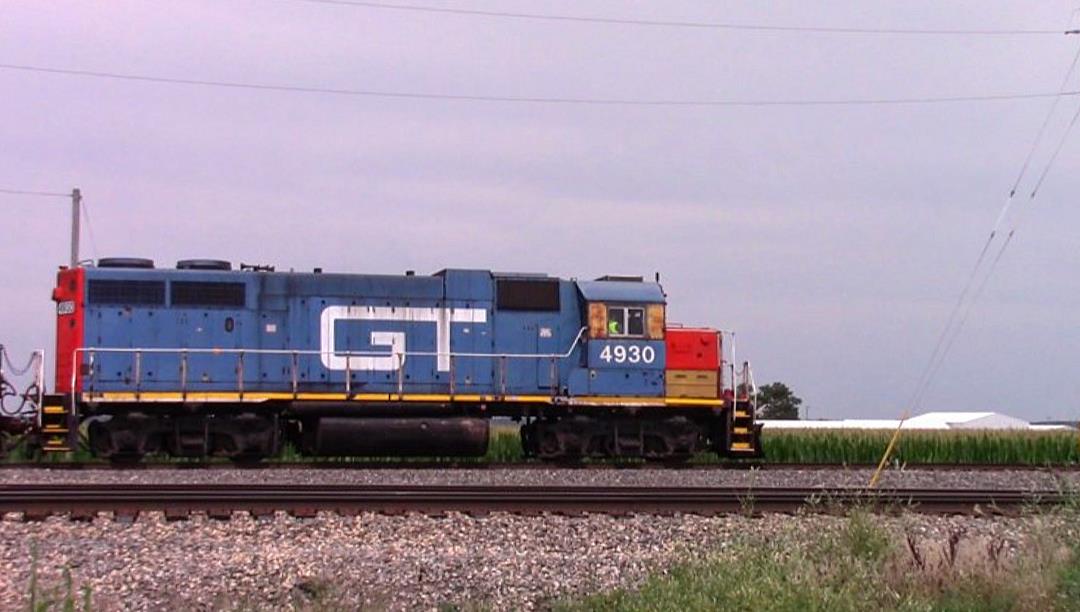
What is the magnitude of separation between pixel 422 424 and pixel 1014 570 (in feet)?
44.3

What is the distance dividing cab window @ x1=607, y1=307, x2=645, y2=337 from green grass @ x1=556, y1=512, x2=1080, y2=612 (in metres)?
12.9

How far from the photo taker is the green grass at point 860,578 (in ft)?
25.6

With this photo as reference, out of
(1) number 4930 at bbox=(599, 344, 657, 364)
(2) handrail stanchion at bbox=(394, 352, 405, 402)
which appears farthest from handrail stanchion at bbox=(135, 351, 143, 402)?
(1) number 4930 at bbox=(599, 344, 657, 364)

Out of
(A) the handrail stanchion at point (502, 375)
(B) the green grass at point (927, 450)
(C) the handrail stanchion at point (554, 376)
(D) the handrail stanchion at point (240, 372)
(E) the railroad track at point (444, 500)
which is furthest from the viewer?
(B) the green grass at point (927, 450)

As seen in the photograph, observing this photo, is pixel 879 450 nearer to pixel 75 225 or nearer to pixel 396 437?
pixel 396 437

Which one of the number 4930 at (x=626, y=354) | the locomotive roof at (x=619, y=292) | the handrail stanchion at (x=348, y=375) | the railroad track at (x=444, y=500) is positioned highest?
the locomotive roof at (x=619, y=292)

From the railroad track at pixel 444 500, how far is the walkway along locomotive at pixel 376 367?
5.59 metres

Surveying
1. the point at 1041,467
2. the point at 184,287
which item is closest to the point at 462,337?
the point at 184,287

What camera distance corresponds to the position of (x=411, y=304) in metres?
22.5

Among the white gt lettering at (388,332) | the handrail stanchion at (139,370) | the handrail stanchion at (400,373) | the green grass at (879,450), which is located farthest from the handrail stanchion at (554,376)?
the handrail stanchion at (139,370)

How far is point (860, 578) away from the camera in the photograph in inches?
332

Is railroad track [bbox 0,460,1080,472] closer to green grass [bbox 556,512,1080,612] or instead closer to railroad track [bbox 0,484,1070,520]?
railroad track [bbox 0,484,1070,520]

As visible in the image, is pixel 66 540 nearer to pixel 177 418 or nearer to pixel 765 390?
pixel 177 418

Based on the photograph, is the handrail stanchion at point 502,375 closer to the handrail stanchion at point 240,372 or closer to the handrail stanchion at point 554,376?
the handrail stanchion at point 554,376
